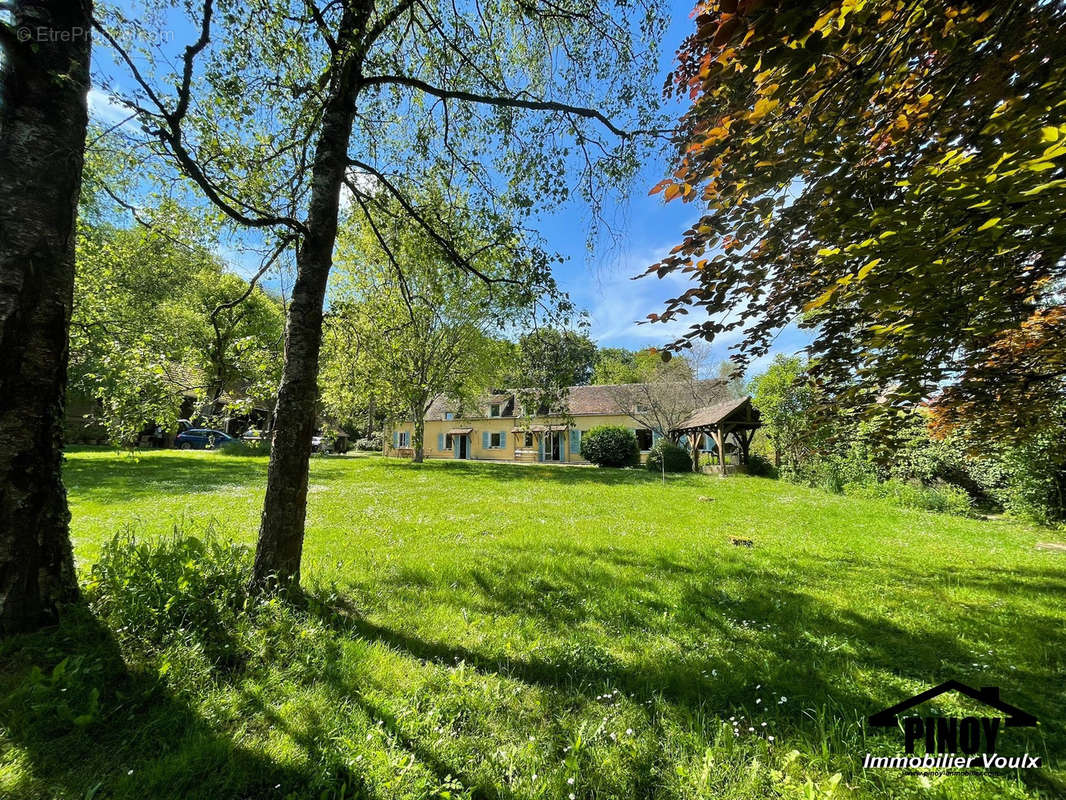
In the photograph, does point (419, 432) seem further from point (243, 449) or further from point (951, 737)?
point (951, 737)

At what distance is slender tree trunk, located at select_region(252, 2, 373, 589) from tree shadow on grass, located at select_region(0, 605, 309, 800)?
114 centimetres

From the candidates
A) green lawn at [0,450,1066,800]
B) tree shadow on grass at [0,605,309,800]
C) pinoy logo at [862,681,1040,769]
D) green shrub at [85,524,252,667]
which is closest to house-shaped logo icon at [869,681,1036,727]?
pinoy logo at [862,681,1040,769]

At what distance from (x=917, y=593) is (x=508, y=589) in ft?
15.8

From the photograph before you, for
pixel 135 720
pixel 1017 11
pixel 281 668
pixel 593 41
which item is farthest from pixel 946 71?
pixel 135 720

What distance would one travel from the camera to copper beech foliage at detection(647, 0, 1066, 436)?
1825 mm

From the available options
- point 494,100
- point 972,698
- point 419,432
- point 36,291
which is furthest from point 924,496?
point 419,432

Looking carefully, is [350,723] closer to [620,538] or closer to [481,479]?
[620,538]

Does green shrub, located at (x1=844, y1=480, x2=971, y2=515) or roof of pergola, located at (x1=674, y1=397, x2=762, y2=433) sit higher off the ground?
roof of pergola, located at (x1=674, y1=397, x2=762, y2=433)

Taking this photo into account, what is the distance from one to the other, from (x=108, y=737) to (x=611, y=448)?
72.1 feet

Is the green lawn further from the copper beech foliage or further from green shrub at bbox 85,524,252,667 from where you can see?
the copper beech foliage

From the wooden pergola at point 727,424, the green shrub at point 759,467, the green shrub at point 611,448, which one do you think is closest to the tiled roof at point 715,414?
the wooden pergola at point 727,424

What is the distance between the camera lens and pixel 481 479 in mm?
14500

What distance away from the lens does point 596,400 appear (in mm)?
30094

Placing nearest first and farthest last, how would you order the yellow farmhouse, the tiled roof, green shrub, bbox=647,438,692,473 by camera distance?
the tiled roof < green shrub, bbox=647,438,692,473 < the yellow farmhouse
